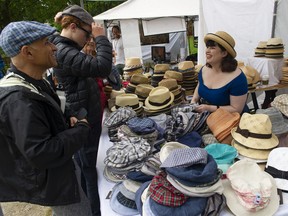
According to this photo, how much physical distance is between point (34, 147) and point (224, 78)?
6.12ft

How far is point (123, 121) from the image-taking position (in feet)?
6.52

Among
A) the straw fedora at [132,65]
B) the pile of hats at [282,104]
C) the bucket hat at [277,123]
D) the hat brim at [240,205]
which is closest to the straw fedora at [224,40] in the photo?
the pile of hats at [282,104]

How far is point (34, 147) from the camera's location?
110 cm

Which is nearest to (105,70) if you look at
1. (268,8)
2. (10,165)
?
(10,165)

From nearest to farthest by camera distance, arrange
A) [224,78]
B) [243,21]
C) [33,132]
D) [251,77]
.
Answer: [33,132], [224,78], [251,77], [243,21]

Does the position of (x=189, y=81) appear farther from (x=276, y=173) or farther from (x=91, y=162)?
(x=276, y=173)

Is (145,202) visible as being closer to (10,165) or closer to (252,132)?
(10,165)

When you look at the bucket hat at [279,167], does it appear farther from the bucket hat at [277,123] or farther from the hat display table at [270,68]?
the hat display table at [270,68]

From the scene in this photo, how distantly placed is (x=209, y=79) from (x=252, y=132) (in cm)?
106

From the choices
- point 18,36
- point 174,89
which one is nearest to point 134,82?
point 174,89

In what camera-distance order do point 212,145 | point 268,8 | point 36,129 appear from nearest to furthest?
1. point 36,129
2. point 212,145
3. point 268,8

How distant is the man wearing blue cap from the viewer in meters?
1.10

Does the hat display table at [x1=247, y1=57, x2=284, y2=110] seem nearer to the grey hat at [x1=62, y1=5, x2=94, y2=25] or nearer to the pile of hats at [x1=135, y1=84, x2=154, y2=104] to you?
the pile of hats at [x1=135, y1=84, x2=154, y2=104]

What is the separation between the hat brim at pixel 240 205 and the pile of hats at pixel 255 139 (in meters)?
0.29
